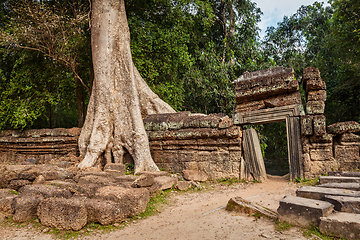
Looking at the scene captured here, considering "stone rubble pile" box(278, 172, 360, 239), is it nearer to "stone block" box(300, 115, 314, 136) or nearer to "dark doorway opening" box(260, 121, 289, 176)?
"stone block" box(300, 115, 314, 136)

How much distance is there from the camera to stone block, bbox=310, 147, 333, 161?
198 inches

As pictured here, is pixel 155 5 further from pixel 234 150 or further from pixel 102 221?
pixel 102 221

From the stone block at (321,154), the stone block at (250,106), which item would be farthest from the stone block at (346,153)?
the stone block at (250,106)

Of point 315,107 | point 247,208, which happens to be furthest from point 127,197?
point 315,107

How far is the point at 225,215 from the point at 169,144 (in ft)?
9.56

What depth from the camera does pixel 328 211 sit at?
257cm

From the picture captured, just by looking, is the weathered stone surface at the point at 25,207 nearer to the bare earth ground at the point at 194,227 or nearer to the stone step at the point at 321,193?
the bare earth ground at the point at 194,227

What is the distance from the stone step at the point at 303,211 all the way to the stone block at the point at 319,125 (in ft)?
8.92

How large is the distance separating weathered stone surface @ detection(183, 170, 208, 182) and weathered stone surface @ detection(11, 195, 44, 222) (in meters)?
2.97

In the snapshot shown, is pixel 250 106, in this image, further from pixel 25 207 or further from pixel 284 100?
pixel 25 207

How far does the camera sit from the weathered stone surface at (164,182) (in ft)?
14.8

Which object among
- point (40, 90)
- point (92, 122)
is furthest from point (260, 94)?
point (40, 90)


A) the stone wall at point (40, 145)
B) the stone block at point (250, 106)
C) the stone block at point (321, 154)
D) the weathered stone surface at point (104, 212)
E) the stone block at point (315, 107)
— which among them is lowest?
the weathered stone surface at point (104, 212)

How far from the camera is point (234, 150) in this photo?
18.2 feet
